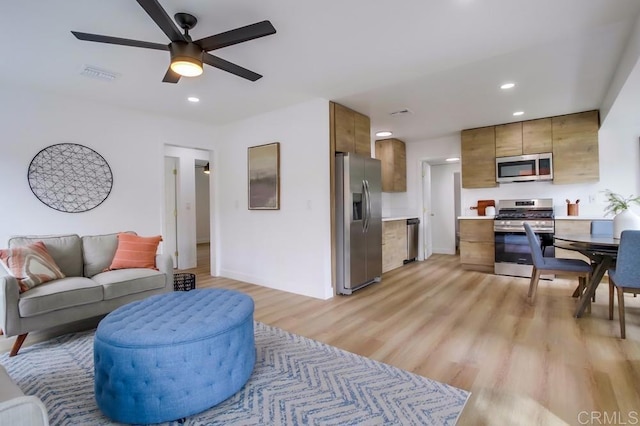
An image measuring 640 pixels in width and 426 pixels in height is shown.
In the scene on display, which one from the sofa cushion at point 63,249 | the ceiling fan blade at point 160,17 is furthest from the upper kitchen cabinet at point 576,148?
the sofa cushion at point 63,249

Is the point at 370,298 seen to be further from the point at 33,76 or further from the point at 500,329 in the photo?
the point at 33,76

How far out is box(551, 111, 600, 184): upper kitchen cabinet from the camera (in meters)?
4.48

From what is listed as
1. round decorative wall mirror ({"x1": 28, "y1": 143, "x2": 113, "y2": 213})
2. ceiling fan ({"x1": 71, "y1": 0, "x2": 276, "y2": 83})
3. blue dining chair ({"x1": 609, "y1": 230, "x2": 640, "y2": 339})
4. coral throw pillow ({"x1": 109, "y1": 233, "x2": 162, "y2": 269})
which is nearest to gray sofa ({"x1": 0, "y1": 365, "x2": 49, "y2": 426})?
ceiling fan ({"x1": 71, "y1": 0, "x2": 276, "y2": 83})

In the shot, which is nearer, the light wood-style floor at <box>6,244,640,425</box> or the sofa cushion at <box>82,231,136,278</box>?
the light wood-style floor at <box>6,244,640,425</box>

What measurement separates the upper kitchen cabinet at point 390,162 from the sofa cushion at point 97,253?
4596 mm

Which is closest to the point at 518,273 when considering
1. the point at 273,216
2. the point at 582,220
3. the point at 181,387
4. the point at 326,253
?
the point at 582,220

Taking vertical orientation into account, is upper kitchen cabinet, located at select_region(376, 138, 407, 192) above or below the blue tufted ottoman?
above

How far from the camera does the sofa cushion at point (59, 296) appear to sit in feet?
7.94

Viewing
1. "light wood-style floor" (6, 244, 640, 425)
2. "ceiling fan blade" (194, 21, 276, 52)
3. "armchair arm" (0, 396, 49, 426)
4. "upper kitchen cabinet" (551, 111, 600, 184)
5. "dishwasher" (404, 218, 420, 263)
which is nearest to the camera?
"armchair arm" (0, 396, 49, 426)

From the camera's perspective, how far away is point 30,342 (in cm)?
267

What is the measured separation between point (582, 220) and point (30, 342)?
21.5 ft

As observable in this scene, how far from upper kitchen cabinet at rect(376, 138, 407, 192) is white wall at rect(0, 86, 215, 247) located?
3.35 metres

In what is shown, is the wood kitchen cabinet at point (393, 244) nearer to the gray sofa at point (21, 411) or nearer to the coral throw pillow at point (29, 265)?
the coral throw pillow at point (29, 265)

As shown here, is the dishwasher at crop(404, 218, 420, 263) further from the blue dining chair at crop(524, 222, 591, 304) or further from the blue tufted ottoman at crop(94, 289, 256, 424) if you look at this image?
the blue tufted ottoman at crop(94, 289, 256, 424)
